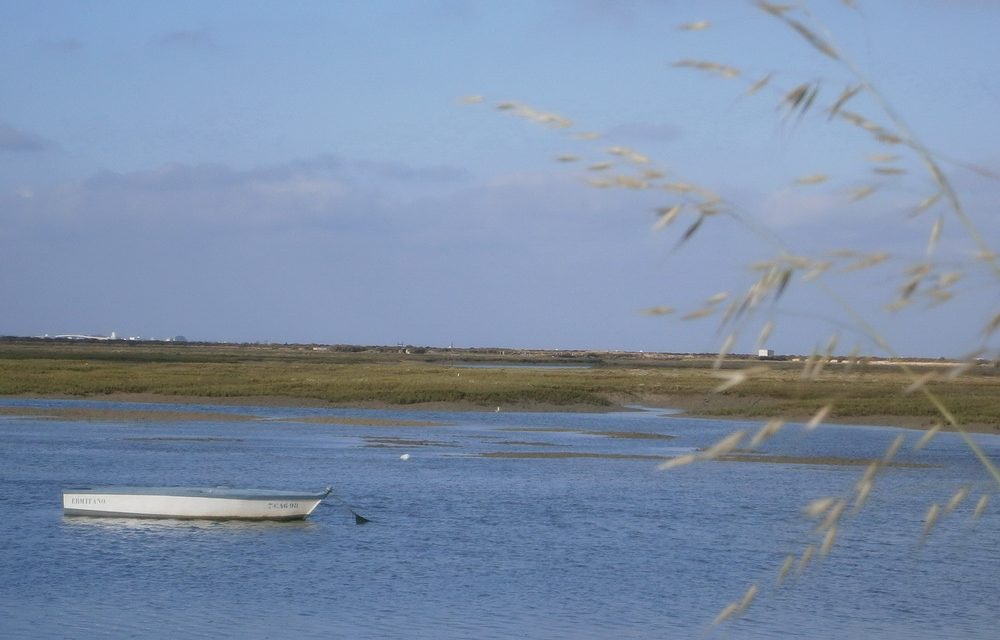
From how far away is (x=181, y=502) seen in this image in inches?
993

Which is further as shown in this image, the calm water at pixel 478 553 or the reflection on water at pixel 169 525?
the reflection on water at pixel 169 525

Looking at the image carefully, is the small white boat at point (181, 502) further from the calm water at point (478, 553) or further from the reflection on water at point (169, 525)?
the calm water at point (478, 553)

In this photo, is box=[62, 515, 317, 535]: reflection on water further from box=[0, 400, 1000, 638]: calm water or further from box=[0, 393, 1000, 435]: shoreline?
box=[0, 393, 1000, 435]: shoreline

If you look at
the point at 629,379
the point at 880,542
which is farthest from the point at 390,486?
the point at 629,379

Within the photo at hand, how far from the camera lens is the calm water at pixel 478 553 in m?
17.4

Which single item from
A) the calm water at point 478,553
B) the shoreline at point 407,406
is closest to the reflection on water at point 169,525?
the calm water at point 478,553

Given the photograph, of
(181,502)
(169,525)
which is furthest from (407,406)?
(169,525)

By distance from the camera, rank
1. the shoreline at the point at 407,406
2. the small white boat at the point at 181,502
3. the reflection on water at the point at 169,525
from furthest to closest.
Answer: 1. the shoreline at the point at 407,406
2. the small white boat at the point at 181,502
3. the reflection on water at the point at 169,525

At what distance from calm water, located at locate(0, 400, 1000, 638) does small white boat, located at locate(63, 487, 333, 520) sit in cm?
34

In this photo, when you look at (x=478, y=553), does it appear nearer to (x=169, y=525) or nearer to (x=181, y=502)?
(x=181, y=502)

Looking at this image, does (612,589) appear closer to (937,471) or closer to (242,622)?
(242,622)

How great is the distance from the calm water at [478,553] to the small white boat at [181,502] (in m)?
0.34

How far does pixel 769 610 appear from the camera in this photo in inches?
723

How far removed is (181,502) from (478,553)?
6.44m
